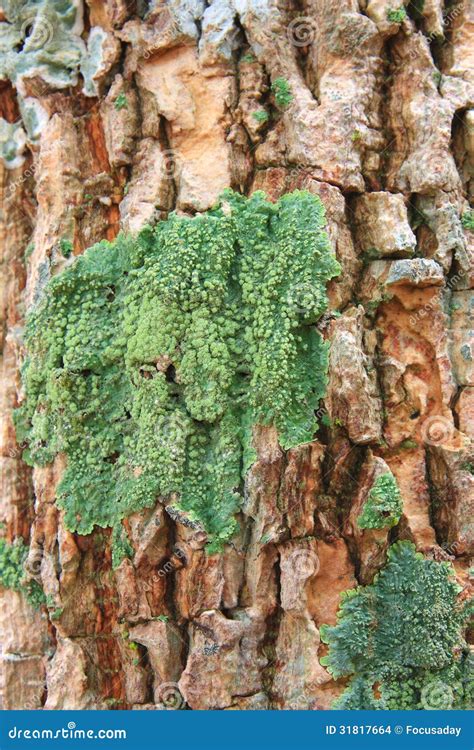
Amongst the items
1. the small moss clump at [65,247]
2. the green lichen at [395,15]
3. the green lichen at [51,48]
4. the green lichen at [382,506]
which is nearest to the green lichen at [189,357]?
the small moss clump at [65,247]

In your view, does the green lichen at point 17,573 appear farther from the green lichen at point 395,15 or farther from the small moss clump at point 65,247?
the green lichen at point 395,15

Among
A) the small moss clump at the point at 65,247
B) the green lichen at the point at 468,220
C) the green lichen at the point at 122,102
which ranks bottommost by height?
the green lichen at the point at 468,220

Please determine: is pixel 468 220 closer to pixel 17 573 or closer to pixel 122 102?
pixel 122 102

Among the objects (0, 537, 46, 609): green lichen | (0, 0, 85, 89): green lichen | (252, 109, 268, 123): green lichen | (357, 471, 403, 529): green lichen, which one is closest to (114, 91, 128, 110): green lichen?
(0, 0, 85, 89): green lichen

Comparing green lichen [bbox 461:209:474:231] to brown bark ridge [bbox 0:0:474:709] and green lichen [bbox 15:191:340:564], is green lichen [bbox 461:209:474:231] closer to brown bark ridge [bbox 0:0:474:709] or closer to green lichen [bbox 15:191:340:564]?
brown bark ridge [bbox 0:0:474:709]

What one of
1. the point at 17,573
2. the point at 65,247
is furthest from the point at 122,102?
the point at 17,573

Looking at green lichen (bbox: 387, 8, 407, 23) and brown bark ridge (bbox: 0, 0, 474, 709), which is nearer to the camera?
brown bark ridge (bbox: 0, 0, 474, 709)
